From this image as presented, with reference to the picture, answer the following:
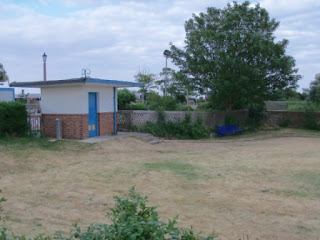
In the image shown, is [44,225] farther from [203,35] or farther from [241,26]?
[241,26]

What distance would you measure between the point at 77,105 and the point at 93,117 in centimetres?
120

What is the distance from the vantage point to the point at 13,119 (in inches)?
520

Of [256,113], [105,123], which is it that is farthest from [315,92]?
[105,123]

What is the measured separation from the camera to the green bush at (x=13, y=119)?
42.4ft

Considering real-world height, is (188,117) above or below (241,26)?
below

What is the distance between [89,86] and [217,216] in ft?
34.9

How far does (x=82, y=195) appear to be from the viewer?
7.02 meters

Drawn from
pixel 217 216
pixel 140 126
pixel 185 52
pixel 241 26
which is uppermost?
pixel 241 26

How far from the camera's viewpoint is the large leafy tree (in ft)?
60.3

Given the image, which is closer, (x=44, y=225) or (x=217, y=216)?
(x=44, y=225)

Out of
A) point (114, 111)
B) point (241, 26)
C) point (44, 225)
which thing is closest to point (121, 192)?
point (44, 225)

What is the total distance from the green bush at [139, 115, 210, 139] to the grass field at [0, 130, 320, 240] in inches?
143

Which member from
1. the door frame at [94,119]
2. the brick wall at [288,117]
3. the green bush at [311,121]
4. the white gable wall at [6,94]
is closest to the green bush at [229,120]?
the brick wall at [288,117]

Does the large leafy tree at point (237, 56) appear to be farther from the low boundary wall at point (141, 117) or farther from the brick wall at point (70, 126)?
the brick wall at point (70, 126)
